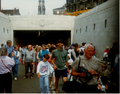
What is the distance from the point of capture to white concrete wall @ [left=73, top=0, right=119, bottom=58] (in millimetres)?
14344

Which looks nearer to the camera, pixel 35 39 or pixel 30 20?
pixel 30 20

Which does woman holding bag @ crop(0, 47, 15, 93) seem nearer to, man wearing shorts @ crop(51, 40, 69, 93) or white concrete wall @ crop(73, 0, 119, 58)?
man wearing shorts @ crop(51, 40, 69, 93)

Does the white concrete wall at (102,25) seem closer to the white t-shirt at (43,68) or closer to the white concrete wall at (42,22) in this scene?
the white concrete wall at (42,22)

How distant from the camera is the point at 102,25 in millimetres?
16953

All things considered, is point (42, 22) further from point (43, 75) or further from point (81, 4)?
point (81, 4)

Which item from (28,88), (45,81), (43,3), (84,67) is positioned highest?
(43,3)

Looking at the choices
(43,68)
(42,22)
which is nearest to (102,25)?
(43,68)

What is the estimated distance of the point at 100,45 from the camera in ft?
56.4

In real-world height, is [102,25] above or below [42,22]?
below

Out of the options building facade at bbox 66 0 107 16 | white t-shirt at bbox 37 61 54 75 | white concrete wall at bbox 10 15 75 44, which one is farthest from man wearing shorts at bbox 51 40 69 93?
building facade at bbox 66 0 107 16

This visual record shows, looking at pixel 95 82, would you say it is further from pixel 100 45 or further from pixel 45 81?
pixel 100 45

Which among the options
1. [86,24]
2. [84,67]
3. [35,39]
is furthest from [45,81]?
[35,39]

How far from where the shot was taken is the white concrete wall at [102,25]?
14344mm

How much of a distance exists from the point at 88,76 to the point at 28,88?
407 centimetres
